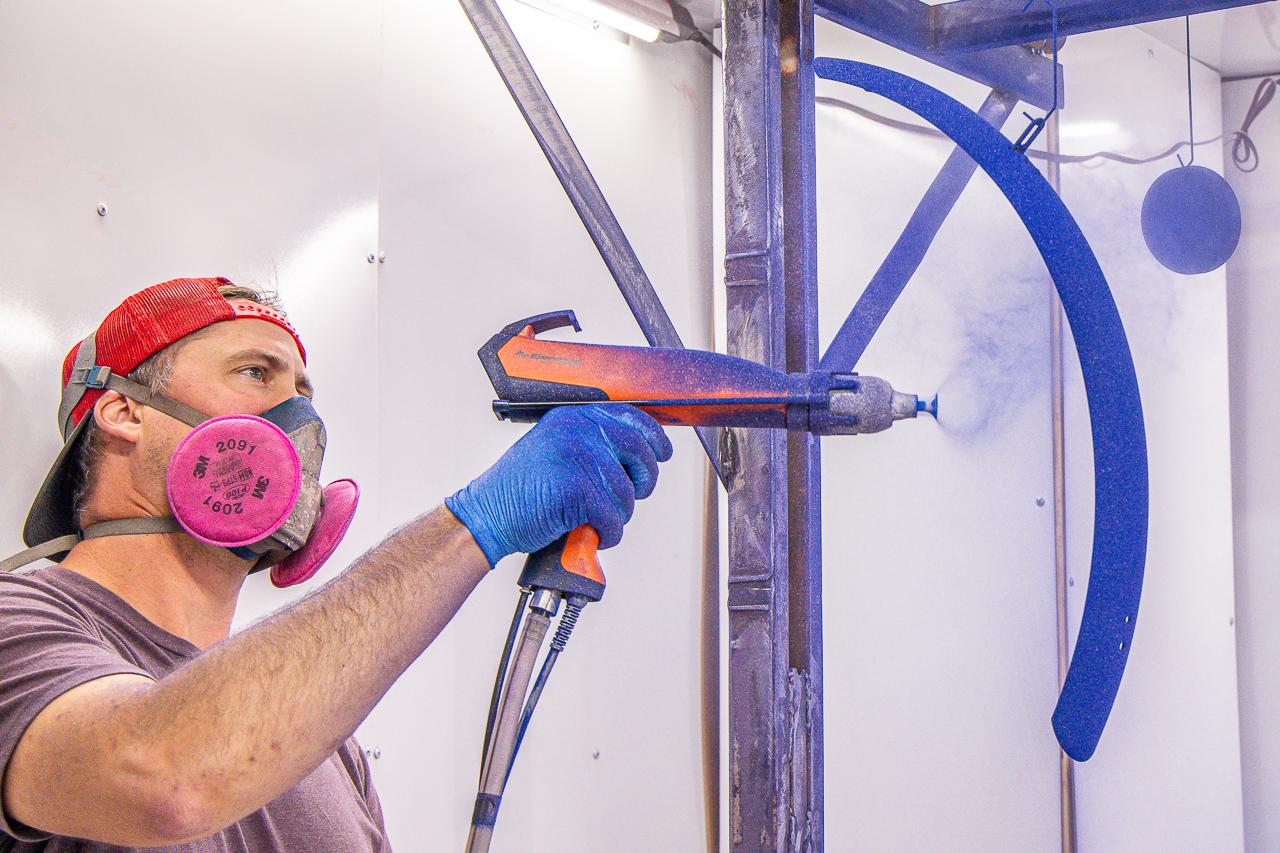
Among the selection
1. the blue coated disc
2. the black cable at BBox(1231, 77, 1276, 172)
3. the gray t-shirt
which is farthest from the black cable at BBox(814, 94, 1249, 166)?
the gray t-shirt

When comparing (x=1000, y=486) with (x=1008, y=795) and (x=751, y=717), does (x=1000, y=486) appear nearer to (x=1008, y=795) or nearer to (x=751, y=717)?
(x=1008, y=795)

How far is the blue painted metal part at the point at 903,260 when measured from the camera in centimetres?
133

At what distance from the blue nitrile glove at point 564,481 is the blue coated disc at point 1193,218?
3.71 feet

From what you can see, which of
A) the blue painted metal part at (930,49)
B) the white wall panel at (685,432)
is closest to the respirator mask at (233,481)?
the white wall panel at (685,432)

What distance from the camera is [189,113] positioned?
1495 mm

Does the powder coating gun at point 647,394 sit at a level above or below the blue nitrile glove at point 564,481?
above

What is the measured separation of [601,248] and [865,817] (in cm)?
118

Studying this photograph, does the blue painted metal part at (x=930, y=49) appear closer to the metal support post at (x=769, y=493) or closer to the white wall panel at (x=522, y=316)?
the metal support post at (x=769, y=493)

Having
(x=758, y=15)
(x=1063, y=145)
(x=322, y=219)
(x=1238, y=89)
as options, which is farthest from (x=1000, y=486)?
(x=322, y=219)

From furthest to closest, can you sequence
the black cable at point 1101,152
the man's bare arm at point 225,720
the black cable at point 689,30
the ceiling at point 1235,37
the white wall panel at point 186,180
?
the black cable at point 689,30
the black cable at point 1101,152
the ceiling at point 1235,37
the white wall panel at point 186,180
the man's bare arm at point 225,720

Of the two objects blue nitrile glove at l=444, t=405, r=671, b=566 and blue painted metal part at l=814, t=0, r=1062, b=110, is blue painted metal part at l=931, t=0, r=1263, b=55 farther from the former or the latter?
blue nitrile glove at l=444, t=405, r=671, b=566

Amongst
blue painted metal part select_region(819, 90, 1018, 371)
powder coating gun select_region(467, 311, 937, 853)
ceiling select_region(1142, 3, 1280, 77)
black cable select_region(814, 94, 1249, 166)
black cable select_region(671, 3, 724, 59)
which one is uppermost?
black cable select_region(671, 3, 724, 59)

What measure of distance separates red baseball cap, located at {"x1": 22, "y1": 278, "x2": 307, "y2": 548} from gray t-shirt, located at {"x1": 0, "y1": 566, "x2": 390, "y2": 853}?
124mm

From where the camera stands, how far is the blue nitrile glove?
2.83 feet
